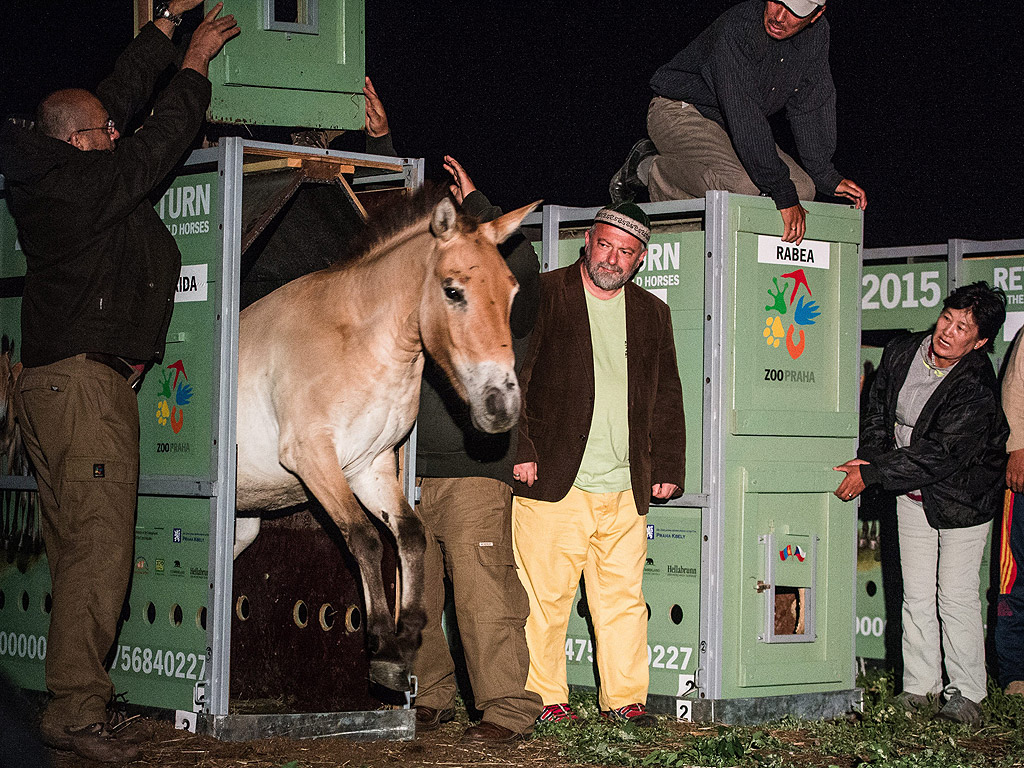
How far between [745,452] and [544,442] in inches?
37.0

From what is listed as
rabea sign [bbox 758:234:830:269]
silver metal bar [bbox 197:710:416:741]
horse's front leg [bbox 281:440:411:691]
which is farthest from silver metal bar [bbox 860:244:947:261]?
silver metal bar [bbox 197:710:416:741]

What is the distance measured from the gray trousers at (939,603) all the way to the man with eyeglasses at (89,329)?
370cm

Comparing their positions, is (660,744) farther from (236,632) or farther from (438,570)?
(236,632)

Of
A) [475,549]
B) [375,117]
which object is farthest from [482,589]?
[375,117]

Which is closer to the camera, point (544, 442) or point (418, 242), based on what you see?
point (418, 242)

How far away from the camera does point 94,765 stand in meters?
4.86

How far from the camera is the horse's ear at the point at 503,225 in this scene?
212 inches

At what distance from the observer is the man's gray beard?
600cm

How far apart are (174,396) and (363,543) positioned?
3.10 feet

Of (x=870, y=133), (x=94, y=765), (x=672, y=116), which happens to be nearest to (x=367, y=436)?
(x=94, y=765)

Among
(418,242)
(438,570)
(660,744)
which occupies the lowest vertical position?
(660,744)

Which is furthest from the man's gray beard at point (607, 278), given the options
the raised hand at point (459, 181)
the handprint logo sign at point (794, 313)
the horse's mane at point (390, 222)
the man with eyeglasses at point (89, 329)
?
the man with eyeglasses at point (89, 329)

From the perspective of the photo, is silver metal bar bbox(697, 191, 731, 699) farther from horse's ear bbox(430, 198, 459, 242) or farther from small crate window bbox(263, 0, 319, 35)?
small crate window bbox(263, 0, 319, 35)

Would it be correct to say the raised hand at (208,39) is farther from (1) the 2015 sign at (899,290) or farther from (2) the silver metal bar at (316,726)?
(1) the 2015 sign at (899,290)
